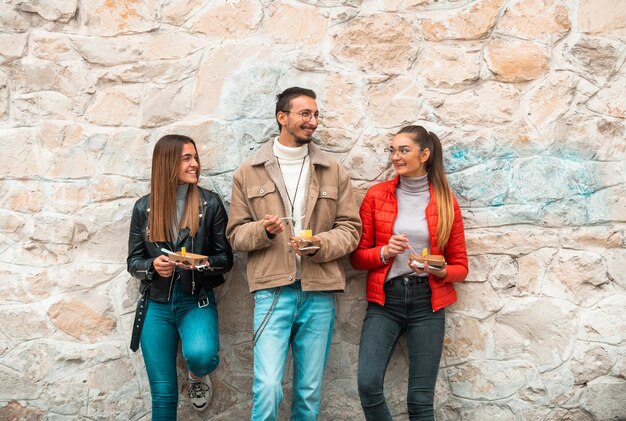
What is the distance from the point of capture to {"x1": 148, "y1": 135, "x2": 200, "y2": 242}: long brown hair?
409 centimetres

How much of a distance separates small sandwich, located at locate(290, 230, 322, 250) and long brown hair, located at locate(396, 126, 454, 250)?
709 mm

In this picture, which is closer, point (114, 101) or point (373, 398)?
point (373, 398)

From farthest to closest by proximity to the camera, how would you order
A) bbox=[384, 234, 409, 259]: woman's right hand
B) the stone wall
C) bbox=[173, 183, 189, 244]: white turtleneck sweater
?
the stone wall, bbox=[173, 183, 189, 244]: white turtleneck sweater, bbox=[384, 234, 409, 259]: woman's right hand

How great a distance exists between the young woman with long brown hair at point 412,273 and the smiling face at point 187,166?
102cm

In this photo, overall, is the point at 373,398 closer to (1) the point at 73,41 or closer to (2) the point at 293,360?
(2) the point at 293,360

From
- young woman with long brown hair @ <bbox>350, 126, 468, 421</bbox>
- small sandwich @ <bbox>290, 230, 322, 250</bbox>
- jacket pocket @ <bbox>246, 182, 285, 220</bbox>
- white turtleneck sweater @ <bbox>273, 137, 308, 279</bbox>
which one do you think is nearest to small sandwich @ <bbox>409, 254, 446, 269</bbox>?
young woman with long brown hair @ <bbox>350, 126, 468, 421</bbox>

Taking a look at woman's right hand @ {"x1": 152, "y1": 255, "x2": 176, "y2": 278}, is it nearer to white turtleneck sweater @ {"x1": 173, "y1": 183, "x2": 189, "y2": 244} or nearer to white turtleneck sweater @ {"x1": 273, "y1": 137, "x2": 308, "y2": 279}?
white turtleneck sweater @ {"x1": 173, "y1": 183, "x2": 189, "y2": 244}

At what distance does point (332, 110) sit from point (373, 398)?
168 cm

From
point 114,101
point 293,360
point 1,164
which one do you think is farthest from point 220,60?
point 293,360

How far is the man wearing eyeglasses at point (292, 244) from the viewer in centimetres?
393

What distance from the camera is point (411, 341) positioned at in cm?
412

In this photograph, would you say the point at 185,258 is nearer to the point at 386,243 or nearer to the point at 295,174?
the point at 295,174

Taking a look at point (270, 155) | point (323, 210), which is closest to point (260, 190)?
point (270, 155)

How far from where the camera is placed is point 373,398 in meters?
4.00
